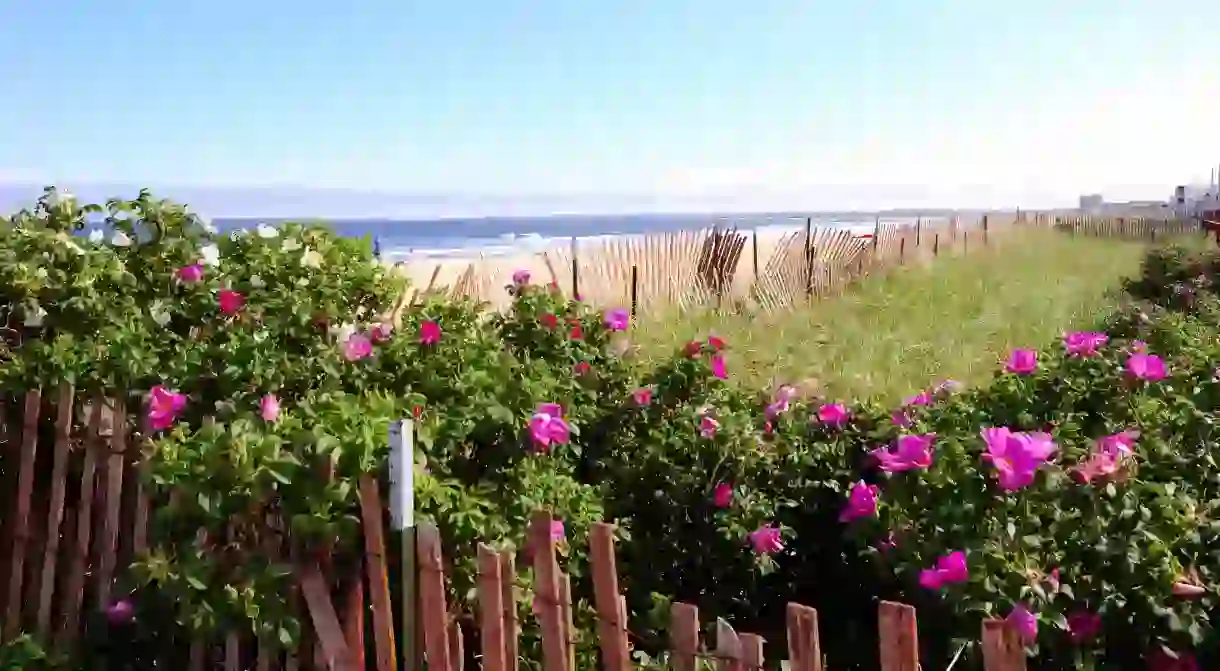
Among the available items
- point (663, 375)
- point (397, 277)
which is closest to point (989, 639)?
point (663, 375)

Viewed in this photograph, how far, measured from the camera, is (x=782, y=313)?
12383 mm

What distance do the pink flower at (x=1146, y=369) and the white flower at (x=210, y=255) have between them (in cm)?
271

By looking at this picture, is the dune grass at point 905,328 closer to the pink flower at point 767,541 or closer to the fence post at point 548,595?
the pink flower at point 767,541

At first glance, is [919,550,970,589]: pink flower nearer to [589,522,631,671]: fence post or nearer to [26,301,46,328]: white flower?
[589,522,631,671]: fence post

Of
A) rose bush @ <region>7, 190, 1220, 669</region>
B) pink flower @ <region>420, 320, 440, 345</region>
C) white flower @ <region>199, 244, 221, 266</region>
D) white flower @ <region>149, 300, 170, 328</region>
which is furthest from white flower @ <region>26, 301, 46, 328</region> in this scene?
pink flower @ <region>420, 320, 440, 345</region>

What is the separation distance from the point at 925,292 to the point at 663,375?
37.1 feet

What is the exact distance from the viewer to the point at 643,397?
10.2 ft

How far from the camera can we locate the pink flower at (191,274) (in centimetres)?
318

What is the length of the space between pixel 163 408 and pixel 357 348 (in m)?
0.51

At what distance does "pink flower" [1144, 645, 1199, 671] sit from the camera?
1896 mm

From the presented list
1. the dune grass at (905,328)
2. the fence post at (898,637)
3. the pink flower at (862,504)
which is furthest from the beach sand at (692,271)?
the fence post at (898,637)

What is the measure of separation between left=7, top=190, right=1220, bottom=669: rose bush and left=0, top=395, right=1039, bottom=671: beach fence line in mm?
58

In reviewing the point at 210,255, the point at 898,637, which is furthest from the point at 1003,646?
the point at 210,255

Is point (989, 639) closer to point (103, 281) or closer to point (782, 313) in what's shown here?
point (103, 281)
